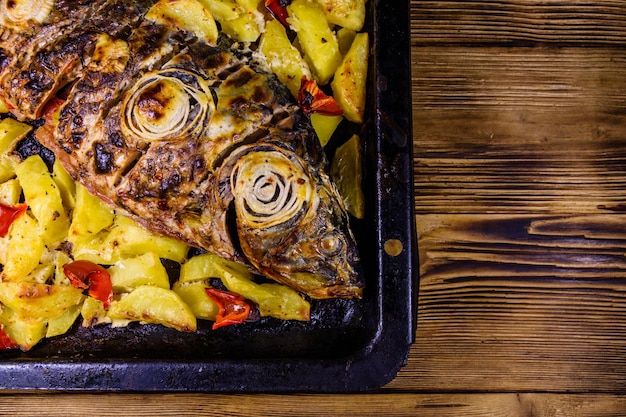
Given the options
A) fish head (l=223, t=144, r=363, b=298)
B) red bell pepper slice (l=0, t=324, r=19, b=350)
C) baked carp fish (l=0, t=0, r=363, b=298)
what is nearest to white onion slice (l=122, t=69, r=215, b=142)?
baked carp fish (l=0, t=0, r=363, b=298)

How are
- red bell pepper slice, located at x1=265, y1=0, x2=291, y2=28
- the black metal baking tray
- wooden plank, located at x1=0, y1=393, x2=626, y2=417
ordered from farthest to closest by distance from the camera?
wooden plank, located at x1=0, y1=393, x2=626, y2=417
red bell pepper slice, located at x1=265, y1=0, x2=291, y2=28
the black metal baking tray

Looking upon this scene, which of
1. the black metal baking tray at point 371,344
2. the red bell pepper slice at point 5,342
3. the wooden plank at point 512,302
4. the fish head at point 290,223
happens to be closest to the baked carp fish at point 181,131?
the fish head at point 290,223

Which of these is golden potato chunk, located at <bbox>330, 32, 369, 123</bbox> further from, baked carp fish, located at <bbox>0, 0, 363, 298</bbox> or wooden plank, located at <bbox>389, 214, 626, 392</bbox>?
wooden plank, located at <bbox>389, 214, 626, 392</bbox>

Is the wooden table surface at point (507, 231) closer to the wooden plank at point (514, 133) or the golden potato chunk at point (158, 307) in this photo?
the wooden plank at point (514, 133)

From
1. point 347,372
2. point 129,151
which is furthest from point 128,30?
point 347,372

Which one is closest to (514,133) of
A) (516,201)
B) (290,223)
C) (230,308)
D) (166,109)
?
(516,201)

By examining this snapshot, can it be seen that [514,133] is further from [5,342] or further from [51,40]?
[5,342]
